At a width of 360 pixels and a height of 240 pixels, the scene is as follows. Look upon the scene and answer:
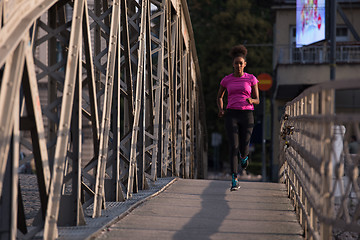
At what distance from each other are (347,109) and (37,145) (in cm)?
3230

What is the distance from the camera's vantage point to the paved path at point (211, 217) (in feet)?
20.9

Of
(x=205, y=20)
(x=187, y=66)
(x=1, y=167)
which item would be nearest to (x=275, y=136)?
(x=205, y=20)

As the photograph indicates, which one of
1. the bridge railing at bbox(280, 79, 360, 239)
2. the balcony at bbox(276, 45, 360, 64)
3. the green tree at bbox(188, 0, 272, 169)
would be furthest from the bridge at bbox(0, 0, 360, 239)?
the green tree at bbox(188, 0, 272, 169)

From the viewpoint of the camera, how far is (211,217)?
743cm

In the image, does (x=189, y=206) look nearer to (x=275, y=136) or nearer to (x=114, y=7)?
(x=114, y=7)

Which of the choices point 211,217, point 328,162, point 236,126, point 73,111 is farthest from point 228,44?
point 328,162

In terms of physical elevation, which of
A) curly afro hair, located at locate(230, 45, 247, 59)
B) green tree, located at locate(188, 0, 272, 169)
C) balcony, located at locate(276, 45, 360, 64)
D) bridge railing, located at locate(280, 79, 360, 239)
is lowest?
bridge railing, located at locate(280, 79, 360, 239)

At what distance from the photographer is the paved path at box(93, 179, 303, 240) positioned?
638 cm

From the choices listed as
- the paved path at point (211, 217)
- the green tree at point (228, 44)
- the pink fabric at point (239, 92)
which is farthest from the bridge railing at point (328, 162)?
the green tree at point (228, 44)

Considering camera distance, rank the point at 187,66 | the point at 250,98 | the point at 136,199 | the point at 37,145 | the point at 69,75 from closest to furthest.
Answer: the point at 37,145 < the point at 69,75 < the point at 136,199 < the point at 250,98 < the point at 187,66

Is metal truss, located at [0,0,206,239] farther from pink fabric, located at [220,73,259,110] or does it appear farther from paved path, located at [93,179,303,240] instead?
pink fabric, located at [220,73,259,110]

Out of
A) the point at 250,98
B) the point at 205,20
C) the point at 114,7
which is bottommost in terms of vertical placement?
the point at 250,98

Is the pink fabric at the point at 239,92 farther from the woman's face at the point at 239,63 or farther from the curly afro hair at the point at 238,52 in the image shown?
the curly afro hair at the point at 238,52

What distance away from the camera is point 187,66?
17.0 metres
